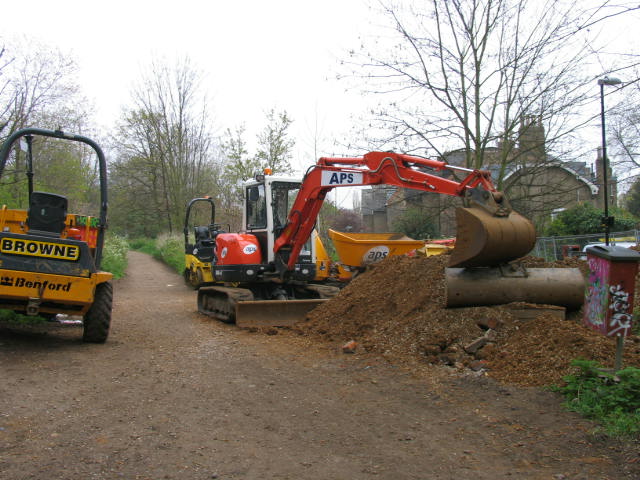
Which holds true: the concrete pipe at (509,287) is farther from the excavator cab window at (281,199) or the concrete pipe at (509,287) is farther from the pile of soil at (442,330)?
the excavator cab window at (281,199)

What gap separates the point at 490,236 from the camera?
6297mm

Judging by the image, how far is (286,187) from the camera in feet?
35.1

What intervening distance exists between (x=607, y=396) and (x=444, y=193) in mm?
3629

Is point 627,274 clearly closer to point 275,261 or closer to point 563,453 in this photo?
point 563,453

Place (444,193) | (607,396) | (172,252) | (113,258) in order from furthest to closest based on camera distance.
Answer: (172,252)
(113,258)
(444,193)
(607,396)

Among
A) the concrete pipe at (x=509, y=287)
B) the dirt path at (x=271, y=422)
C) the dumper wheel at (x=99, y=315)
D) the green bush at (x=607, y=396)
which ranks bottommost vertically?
the dirt path at (x=271, y=422)

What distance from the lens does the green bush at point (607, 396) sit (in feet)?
13.3

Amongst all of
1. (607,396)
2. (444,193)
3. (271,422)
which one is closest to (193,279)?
(444,193)

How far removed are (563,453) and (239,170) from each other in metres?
24.9

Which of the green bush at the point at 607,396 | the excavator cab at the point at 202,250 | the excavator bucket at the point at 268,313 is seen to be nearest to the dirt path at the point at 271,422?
the green bush at the point at 607,396

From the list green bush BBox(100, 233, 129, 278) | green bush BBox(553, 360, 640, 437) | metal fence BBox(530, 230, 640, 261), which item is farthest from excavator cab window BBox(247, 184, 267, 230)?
metal fence BBox(530, 230, 640, 261)

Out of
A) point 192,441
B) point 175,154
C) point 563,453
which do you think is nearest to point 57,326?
point 192,441

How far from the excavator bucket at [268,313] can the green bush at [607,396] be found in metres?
4.99

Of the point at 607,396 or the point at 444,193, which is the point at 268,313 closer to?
the point at 444,193
